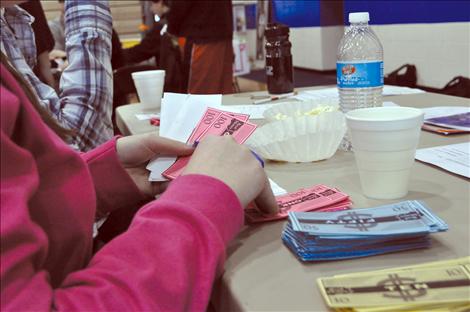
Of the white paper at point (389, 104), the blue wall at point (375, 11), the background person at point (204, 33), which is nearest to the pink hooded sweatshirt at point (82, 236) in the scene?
the white paper at point (389, 104)

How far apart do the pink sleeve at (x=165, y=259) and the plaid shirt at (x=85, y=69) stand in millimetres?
885

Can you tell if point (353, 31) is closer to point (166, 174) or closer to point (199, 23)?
point (166, 174)

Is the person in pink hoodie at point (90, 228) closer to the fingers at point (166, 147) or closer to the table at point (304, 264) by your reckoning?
the table at point (304, 264)

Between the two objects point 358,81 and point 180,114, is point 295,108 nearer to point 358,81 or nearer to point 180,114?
point 358,81

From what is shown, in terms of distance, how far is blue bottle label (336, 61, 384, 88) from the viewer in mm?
1059

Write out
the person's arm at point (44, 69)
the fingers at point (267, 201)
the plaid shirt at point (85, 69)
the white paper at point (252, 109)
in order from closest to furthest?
the fingers at point (267, 201) < the plaid shirt at point (85, 69) < the white paper at point (252, 109) < the person's arm at point (44, 69)

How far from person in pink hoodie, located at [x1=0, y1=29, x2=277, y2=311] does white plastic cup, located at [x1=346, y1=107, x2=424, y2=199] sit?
16cm

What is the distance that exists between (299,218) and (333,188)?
21 cm

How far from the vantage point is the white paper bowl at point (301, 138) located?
0.98 meters

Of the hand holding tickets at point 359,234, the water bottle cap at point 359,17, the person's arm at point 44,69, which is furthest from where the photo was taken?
the person's arm at point 44,69

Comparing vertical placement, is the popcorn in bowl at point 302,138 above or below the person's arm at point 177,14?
below

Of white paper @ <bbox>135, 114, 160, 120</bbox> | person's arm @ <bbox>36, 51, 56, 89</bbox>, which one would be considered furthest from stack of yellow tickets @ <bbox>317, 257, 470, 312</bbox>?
person's arm @ <bbox>36, 51, 56, 89</bbox>

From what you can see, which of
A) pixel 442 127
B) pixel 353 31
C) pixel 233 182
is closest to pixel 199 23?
pixel 353 31

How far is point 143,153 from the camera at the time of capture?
3.14ft
